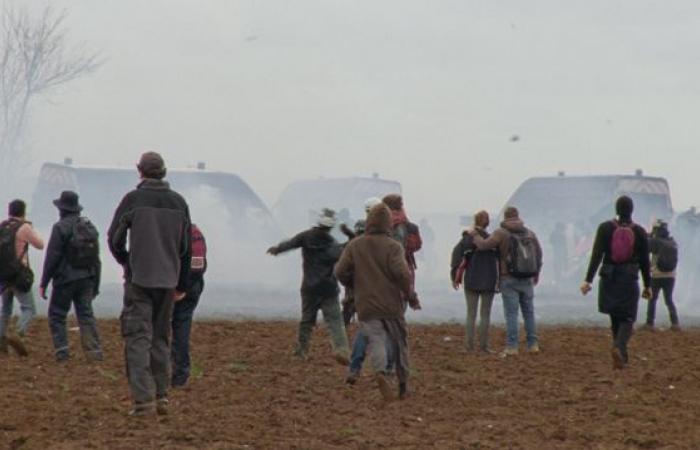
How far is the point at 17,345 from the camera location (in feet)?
46.7

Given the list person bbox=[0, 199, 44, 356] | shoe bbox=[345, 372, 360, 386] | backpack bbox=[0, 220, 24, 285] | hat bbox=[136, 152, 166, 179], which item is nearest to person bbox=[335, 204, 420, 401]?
shoe bbox=[345, 372, 360, 386]

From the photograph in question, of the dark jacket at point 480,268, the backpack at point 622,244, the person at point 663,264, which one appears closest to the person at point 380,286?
the backpack at point 622,244

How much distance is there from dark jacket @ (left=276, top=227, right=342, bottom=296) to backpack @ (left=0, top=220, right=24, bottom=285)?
3.05 meters

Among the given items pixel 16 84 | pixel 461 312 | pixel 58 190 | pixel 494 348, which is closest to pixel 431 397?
pixel 494 348

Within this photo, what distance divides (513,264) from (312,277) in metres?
2.68

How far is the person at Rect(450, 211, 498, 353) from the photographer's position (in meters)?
15.8

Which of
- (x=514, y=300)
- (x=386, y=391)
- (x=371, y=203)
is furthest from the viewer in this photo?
(x=514, y=300)

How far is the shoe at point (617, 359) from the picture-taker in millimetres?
14062

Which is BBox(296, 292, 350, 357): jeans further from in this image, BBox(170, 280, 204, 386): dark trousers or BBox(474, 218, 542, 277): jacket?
BBox(170, 280, 204, 386): dark trousers

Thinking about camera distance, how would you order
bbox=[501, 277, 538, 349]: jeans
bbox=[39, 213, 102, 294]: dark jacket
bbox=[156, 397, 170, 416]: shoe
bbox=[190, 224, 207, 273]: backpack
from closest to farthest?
bbox=[156, 397, 170, 416]: shoe < bbox=[190, 224, 207, 273]: backpack < bbox=[39, 213, 102, 294]: dark jacket < bbox=[501, 277, 538, 349]: jeans

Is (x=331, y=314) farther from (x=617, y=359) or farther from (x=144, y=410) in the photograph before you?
(x=144, y=410)

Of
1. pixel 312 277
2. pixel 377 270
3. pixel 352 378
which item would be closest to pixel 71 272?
pixel 312 277

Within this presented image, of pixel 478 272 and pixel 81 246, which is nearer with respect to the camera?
pixel 81 246

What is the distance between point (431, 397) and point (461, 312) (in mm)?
15436
